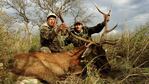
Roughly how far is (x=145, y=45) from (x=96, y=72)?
145 cm

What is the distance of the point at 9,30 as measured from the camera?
28.1ft

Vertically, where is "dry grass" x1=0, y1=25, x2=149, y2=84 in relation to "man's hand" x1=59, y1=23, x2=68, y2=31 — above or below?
below

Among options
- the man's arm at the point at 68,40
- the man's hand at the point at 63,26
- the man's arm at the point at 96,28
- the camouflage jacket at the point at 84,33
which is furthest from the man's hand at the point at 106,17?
the man's arm at the point at 68,40

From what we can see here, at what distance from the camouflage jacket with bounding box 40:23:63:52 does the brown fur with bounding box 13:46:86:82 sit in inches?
32.9

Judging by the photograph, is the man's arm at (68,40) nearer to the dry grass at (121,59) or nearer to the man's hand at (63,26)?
the man's hand at (63,26)

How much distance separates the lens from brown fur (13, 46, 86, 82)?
7.16m

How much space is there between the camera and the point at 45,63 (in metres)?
7.46

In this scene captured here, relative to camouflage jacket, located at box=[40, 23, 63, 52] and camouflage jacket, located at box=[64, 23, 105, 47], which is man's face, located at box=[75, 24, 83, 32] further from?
camouflage jacket, located at box=[40, 23, 63, 52]

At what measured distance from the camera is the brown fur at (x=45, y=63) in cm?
716

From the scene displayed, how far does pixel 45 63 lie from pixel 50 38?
1.36m

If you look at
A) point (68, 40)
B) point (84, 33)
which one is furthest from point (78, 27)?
point (68, 40)

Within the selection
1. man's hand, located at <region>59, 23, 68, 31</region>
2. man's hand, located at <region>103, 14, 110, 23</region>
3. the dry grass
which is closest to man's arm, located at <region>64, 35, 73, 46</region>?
man's hand, located at <region>59, 23, 68, 31</region>

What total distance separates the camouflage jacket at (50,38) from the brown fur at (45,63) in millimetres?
837

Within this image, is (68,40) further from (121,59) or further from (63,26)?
(121,59)
